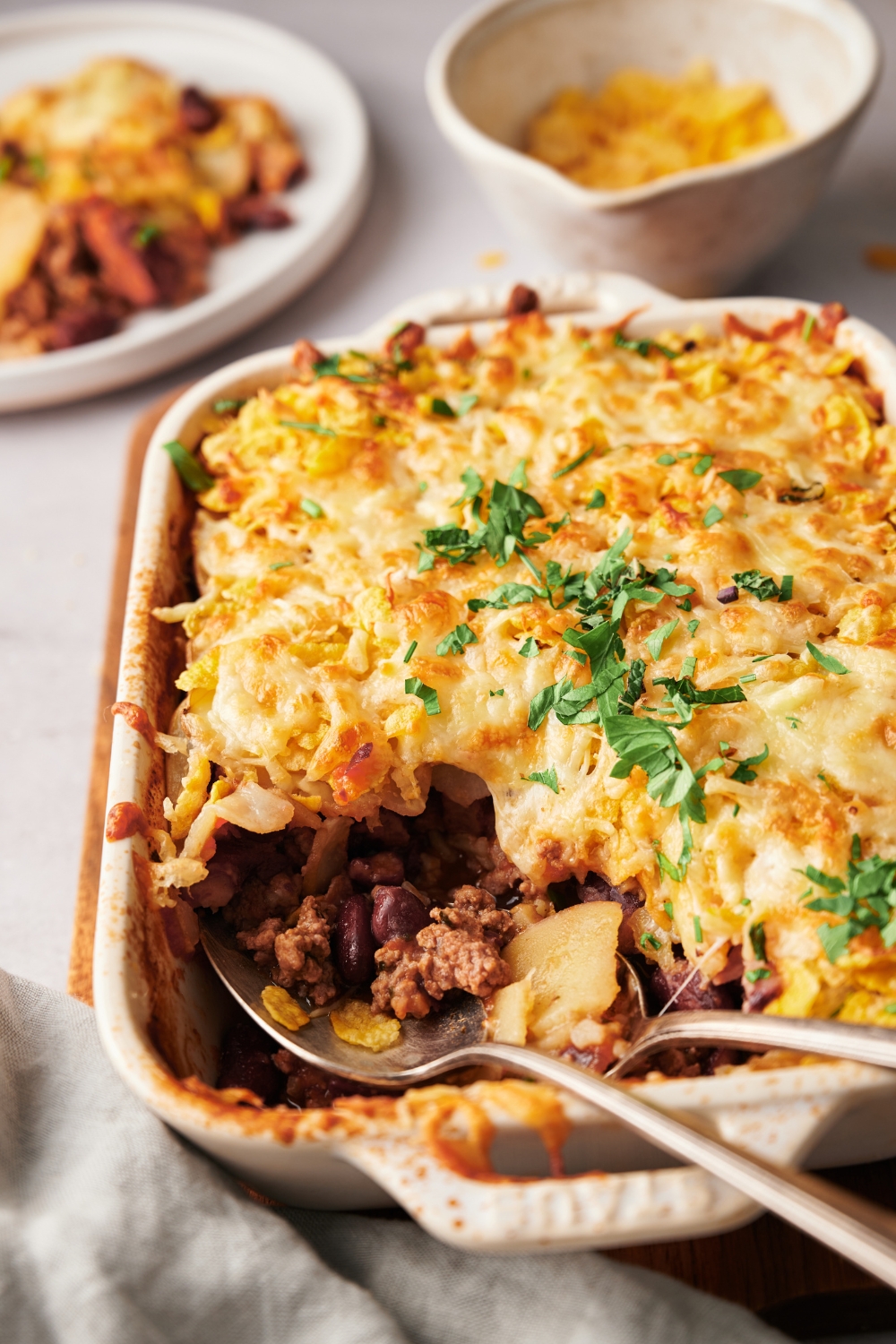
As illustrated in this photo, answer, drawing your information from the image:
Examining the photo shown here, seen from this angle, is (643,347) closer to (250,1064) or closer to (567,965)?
(567,965)

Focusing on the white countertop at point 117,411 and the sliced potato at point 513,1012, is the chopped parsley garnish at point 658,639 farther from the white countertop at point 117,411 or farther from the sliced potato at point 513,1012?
the white countertop at point 117,411

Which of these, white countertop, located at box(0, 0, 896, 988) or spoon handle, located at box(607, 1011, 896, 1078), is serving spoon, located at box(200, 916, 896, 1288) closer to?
spoon handle, located at box(607, 1011, 896, 1078)

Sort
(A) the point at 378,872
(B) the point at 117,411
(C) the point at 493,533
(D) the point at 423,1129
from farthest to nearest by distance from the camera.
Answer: (B) the point at 117,411
(C) the point at 493,533
(A) the point at 378,872
(D) the point at 423,1129

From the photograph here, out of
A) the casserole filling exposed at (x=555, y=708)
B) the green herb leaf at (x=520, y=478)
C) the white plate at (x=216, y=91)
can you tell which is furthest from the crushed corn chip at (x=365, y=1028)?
the white plate at (x=216, y=91)

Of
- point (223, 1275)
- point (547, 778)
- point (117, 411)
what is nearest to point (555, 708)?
point (547, 778)

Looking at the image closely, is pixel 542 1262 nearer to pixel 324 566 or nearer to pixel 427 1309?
pixel 427 1309

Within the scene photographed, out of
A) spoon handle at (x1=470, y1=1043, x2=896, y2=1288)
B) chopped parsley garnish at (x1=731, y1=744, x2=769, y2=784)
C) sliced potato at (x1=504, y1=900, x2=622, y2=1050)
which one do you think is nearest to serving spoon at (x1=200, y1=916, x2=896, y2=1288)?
spoon handle at (x1=470, y1=1043, x2=896, y2=1288)
